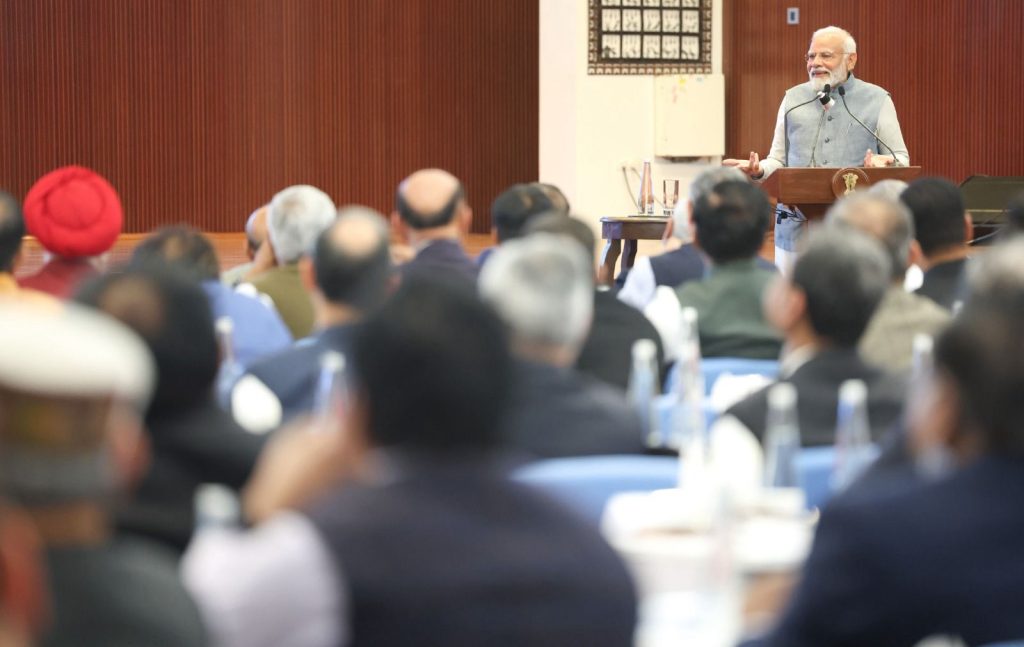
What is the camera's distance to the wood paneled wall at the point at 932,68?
12.9 m

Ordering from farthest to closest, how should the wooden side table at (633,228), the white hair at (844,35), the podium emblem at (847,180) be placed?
the wooden side table at (633,228) < the white hair at (844,35) < the podium emblem at (847,180)

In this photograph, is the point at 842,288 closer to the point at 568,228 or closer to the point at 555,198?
the point at 568,228

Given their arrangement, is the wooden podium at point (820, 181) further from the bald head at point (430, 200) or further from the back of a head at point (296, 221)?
the back of a head at point (296, 221)

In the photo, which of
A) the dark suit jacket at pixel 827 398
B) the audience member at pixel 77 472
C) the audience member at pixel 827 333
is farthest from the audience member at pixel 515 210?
the audience member at pixel 77 472

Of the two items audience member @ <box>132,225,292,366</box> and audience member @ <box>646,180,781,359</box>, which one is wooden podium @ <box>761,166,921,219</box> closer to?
audience member @ <box>646,180,781,359</box>

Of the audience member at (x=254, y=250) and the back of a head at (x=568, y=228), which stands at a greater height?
the back of a head at (x=568, y=228)

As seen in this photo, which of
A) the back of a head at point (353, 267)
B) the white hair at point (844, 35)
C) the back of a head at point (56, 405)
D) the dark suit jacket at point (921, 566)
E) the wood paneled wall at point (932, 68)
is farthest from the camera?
the wood paneled wall at point (932, 68)

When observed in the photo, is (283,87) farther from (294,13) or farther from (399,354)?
(399,354)

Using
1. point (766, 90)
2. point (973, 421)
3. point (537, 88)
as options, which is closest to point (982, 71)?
point (766, 90)

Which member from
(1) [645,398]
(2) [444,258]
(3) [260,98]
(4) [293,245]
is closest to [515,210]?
(2) [444,258]

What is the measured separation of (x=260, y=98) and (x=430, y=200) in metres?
10.2

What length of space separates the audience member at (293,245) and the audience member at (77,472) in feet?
12.0

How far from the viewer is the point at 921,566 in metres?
1.76

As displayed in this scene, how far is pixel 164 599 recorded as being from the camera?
154cm
